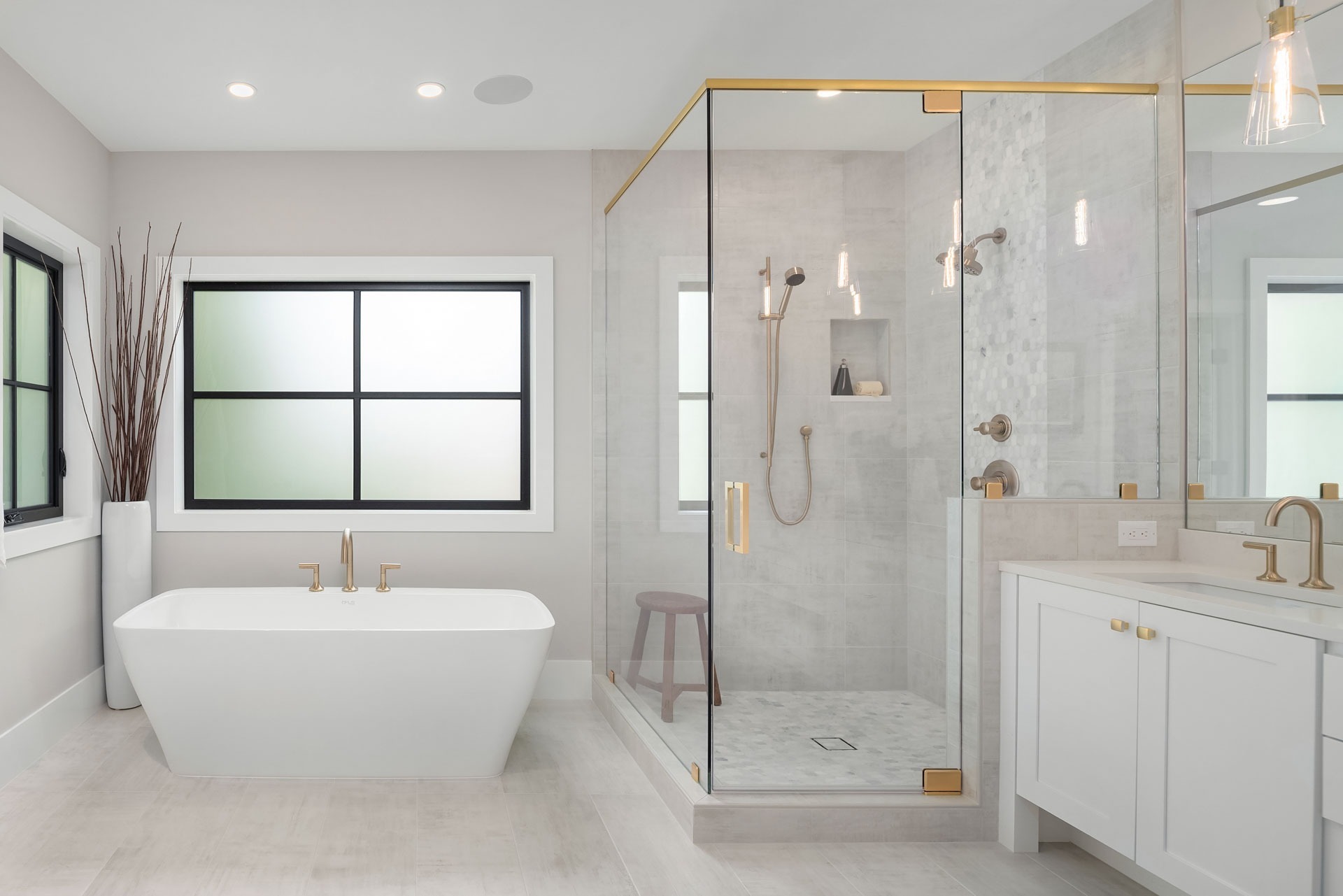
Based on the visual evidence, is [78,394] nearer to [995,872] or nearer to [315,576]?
[315,576]

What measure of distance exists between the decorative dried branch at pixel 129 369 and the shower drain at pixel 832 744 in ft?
10.2

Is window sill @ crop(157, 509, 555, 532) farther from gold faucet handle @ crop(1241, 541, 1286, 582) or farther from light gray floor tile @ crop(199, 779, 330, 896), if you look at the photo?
gold faucet handle @ crop(1241, 541, 1286, 582)

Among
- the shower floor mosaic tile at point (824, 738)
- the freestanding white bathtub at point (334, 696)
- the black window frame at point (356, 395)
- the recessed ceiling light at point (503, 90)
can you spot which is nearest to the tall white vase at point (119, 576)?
the black window frame at point (356, 395)

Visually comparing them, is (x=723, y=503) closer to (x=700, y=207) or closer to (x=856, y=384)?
(x=856, y=384)

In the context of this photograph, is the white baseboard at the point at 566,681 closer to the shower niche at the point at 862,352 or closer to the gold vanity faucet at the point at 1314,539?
the shower niche at the point at 862,352

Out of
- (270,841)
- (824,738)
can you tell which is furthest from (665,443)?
(270,841)

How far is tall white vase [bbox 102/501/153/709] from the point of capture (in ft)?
11.8

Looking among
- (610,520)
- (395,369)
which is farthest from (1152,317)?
(395,369)

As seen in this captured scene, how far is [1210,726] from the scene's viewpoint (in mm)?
1798

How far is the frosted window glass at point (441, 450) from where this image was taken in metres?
4.06

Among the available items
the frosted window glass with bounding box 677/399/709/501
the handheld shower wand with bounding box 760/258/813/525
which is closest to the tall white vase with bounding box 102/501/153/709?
the frosted window glass with bounding box 677/399/709/501

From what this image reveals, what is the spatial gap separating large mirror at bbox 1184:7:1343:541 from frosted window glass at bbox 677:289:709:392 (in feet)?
4.86

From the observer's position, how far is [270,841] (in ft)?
8.11

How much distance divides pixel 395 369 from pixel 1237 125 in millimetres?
3481
